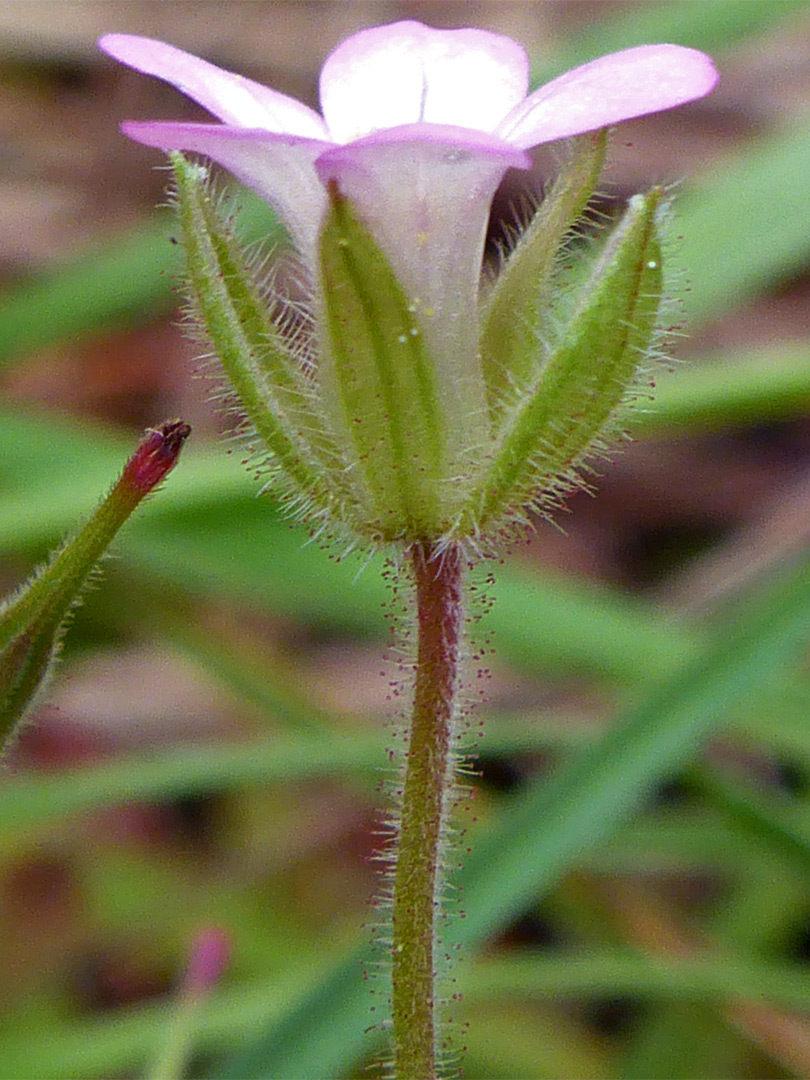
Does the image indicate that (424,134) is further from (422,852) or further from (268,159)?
(422,852)

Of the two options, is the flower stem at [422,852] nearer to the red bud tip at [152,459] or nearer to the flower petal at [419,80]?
the red bud tip at [152,459]

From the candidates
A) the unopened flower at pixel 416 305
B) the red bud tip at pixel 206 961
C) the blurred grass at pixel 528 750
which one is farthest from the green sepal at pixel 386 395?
the blurred grass at pixel 528 750

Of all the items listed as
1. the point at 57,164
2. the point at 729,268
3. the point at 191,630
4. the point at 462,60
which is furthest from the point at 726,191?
the point at 57,164

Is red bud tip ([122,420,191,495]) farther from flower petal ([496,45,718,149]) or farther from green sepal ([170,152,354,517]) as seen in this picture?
flower petal ([496,45,718,149])

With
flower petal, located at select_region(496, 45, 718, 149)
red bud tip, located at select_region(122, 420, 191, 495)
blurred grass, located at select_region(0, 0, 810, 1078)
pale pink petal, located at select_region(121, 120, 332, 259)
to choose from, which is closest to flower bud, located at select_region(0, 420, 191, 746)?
red bud tip, located at select_region(122, 420, 191, 495)

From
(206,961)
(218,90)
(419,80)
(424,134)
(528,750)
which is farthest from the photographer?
(528,750)

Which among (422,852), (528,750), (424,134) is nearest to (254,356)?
(424,134)
